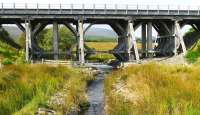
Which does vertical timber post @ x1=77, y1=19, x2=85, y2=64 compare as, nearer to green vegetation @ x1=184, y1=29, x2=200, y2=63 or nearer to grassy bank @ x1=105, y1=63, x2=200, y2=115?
green vegetation @ x1=184, y1=29, x2=200, y2=63

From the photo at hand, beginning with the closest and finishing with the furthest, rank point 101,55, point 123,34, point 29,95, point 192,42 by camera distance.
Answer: point 29,95 → point 123,34 → point 192,42 → point 101,55

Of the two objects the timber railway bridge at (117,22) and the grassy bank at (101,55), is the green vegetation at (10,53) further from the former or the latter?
the grassy bank at (101,55)

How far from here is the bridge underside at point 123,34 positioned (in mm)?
64250

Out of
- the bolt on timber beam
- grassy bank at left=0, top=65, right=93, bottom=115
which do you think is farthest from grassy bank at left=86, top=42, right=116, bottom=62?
grassy bank at left=0, top=65, right=93, bottom=115

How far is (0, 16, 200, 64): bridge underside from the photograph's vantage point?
211 feet

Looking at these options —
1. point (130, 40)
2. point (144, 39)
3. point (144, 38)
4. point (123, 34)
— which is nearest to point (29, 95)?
point (130, 40)

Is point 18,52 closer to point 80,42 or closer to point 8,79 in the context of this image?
point 80,42

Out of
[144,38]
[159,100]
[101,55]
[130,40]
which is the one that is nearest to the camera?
[159,100]

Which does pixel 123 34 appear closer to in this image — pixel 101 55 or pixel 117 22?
pixel 117 22

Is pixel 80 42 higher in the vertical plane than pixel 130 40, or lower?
lower

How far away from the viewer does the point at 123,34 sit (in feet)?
225

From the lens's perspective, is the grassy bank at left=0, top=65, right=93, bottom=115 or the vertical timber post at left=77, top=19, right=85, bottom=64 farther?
the vertical timber post at left=77, top=19, right=85, bottom=64

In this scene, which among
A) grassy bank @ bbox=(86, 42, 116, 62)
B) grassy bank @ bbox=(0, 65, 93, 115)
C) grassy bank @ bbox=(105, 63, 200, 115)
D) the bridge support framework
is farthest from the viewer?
grassy bank @ bbox=(86, 42, 116, 62)

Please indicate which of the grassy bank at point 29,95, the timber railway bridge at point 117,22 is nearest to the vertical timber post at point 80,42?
the timber railway bridge at point 117,22
